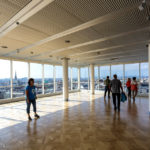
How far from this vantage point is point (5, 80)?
24.5 feet

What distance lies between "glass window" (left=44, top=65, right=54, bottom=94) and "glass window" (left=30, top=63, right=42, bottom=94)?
50 cm

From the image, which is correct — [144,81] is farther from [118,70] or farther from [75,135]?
[75,135]

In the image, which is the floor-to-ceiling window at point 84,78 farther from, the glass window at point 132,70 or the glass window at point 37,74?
the glass window at point 37,74

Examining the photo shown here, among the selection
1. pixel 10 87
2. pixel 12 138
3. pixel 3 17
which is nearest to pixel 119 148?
pixel 12 138

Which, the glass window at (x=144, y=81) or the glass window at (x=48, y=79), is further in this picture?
the glass window at (x=48, y=79)

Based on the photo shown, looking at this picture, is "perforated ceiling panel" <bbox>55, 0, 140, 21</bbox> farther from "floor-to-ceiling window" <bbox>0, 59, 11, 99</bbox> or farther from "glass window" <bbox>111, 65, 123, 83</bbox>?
"glass window" <bbox>111, 65, 123, 83</bbox>

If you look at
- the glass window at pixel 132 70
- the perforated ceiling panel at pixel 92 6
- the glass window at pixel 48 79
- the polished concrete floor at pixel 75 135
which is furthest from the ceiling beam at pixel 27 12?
the glass window at pixel 132 70

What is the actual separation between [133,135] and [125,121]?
3.31 feet

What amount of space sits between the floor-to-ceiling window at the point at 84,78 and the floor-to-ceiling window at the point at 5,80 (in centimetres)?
820

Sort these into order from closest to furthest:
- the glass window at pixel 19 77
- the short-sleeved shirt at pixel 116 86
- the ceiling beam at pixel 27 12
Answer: the ceiling beam at pixel 27 12, the short-sleeved shirt at pixel 116 86, the glass window at pixel 19 77

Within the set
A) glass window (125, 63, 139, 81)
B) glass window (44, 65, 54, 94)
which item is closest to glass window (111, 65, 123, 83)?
glass window (125, 63, 139, 81)

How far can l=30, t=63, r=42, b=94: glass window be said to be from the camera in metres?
8.95

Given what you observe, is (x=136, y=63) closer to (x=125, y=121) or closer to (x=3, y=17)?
(x=125, y=121)

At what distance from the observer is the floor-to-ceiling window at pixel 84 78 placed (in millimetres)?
Result: 13414
